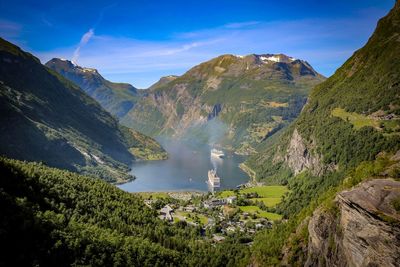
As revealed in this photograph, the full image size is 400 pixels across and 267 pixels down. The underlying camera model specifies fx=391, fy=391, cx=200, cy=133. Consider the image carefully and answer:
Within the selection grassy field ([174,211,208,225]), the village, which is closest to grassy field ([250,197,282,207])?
the village

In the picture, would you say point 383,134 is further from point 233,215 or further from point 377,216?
point 377,216

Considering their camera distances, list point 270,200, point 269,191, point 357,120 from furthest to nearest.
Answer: point 269,191, point 357,120, point 270,200

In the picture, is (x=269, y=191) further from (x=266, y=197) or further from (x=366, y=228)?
(x=366, y=228)

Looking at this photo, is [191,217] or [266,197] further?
[266,197]

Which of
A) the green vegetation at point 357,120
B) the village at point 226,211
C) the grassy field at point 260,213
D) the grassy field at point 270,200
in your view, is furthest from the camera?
the green vegetation at point 357,120

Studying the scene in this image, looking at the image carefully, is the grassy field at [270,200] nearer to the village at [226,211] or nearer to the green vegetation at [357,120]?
the village at [226,211]

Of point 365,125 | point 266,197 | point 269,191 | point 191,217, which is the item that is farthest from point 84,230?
point 365,125

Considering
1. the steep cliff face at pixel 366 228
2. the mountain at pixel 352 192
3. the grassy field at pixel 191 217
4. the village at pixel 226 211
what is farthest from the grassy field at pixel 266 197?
the steep cliff face at pixel 366 228
